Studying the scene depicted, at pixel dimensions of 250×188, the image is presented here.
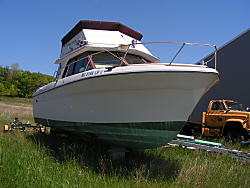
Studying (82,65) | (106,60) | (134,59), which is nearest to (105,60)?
(106,60)

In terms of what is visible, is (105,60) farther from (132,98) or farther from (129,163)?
(129,163)

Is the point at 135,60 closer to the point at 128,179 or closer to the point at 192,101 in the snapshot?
the point at 192,101

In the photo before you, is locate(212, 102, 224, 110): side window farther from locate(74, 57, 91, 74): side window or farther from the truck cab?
locate(74, 57, 91, 74): side window

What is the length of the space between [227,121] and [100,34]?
5021 millimetres

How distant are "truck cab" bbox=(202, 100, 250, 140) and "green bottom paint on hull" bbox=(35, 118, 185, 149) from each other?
419 cm

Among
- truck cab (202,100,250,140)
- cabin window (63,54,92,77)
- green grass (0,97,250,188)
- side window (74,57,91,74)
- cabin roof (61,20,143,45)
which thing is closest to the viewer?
green grass (0,97,250,188)

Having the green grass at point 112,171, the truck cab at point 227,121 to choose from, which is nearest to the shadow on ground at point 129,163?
the green grass at point 112,171

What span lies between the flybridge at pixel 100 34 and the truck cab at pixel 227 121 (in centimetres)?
390

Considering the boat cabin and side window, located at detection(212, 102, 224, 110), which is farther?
side window, located at detection(212, 102, 224, 110)

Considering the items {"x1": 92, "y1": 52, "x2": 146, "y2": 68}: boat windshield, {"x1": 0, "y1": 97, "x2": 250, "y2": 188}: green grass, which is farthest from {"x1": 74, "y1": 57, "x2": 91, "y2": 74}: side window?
{"x1": 0, "y1": 97, "x2": 250, "y2": 188}: green grass

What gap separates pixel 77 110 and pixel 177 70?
7.10 feet

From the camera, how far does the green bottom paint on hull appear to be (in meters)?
3.36

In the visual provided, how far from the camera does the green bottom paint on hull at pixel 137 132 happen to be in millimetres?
3363

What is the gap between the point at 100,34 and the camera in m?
5.20
